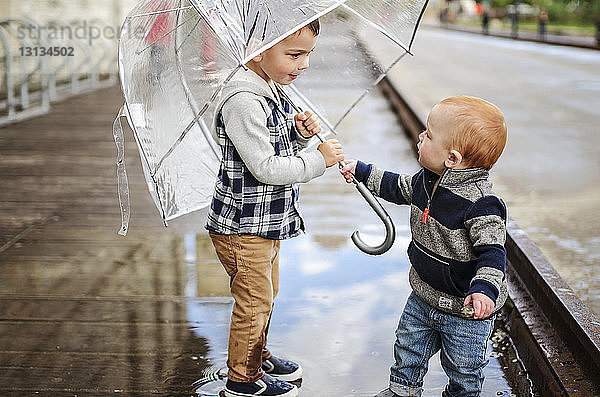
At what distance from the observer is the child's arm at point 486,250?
2156 mm

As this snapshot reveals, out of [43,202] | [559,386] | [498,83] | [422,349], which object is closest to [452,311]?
[422,349]

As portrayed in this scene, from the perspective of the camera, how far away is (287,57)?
2486 mm

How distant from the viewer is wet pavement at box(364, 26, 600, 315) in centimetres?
454

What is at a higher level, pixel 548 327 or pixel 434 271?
pixel 434 271

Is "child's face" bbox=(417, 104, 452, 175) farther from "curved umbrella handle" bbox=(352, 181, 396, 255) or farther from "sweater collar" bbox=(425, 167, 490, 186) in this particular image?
"curved umbrella handle" bbox=(352, 181, 396, 255)

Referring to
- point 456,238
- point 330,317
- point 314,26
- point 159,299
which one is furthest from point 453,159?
point 159,299

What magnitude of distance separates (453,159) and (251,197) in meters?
0.65

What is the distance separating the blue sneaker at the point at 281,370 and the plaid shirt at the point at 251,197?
541 millimetres

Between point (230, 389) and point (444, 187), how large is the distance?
3.24 ft

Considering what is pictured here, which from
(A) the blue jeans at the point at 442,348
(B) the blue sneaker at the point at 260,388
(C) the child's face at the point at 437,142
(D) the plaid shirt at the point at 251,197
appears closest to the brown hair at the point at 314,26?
(D) the plaid shirt at the point at 251,197

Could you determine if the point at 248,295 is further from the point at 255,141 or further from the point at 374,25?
the point at 374,25

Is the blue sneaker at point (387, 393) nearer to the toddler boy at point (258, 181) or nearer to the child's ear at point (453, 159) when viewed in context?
the toddler boy at point (258, 181)

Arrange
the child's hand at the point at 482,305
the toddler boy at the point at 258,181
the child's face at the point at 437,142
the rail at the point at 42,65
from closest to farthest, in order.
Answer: the child's hand at the point at 482,305 → the child's face at the point at 437,142 → the toddler boy at the point at 258,181 → the rail at the point at 42,65

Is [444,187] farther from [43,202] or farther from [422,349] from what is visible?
[43,202]
